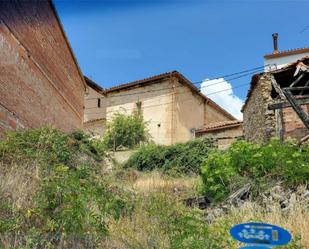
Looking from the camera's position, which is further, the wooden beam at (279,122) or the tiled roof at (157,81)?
the tiled roof at (157,81)

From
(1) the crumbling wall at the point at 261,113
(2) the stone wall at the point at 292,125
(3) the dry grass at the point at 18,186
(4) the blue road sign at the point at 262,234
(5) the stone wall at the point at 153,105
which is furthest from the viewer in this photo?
(5) the stone wall at the point at 153,105

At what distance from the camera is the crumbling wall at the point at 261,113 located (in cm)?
1337

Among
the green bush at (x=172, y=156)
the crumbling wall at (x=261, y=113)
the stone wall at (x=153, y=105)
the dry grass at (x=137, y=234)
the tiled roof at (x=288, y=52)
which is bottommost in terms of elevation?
the dry grass at (x=137, y=234)

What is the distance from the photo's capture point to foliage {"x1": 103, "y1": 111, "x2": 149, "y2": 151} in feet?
83.9

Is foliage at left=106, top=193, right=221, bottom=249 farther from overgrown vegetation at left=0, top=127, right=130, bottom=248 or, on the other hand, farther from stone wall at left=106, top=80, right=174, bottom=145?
stone wall at left=106, top=80, right=174, bottom=145

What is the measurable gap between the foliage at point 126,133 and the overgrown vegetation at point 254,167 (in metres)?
16.1

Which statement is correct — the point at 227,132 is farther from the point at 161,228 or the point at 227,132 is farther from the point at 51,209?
the point at 51,209

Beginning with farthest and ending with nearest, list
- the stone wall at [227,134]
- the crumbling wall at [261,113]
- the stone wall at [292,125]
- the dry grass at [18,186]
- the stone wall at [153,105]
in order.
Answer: the stone wall at [153,105], the stone wall at [227,134], the crumbling wall at [261,113], the stone wall at [292,125], the dry grass at [18,186]

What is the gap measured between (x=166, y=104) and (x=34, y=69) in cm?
1411

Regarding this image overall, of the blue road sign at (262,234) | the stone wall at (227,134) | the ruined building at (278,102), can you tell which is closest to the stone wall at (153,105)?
the stone wall at (227,134)

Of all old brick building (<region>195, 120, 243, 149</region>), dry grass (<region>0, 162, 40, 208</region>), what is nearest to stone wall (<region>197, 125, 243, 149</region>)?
old brick building (<region>195, 120, 243, 149</region>)

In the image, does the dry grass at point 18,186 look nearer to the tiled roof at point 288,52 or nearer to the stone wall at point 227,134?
the stone wall at point 227,134

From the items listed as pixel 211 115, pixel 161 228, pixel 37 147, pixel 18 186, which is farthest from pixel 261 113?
pixel 211 115

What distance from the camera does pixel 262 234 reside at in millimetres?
3389
